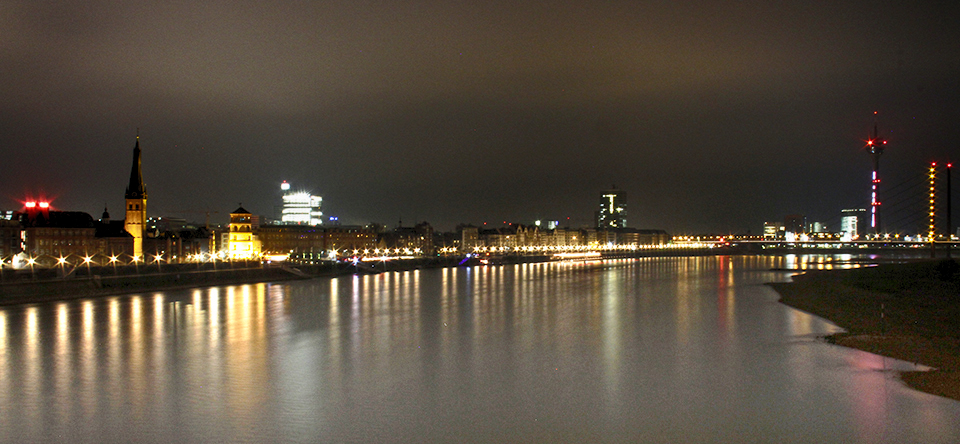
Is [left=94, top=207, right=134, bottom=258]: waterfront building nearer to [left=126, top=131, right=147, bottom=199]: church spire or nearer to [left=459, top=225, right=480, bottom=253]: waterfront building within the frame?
[left=126, top=131, right=147, bottom=199]: church spire

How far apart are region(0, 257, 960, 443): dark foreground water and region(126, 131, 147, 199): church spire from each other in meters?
61.1

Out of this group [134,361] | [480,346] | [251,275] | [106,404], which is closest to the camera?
[106,404]

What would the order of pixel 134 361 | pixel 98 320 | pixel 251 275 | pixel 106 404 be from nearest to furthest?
pixel 106 404
pixel 134 361
pixel 98 320
pixel 251 275

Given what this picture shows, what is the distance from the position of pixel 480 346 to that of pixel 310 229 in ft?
357

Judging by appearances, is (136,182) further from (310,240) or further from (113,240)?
(310,240)

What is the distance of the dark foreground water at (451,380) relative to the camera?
1073cm

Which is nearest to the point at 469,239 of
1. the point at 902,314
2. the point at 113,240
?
the point at 113,240

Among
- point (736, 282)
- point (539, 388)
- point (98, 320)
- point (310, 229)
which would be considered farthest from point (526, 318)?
point (310, 229)

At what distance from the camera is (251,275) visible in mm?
52438

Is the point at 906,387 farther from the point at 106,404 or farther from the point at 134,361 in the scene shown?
the point at 134,361

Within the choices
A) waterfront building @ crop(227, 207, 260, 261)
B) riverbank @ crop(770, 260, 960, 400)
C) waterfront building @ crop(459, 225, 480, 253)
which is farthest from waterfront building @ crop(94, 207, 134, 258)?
waterfront building @ crop(459, 225, 480, 253)

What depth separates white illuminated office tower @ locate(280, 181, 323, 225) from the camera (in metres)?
176

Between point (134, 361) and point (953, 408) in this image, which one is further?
point (134, 361)

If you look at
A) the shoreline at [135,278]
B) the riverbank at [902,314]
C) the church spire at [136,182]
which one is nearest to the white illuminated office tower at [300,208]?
the church spire at [136,182]
